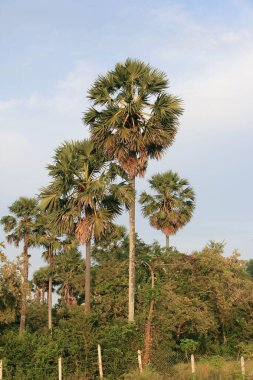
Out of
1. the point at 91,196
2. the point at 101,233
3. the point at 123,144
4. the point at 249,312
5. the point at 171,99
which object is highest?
the point at 171,99

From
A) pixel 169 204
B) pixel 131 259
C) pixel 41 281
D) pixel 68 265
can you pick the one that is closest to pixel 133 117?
pixel 131 259

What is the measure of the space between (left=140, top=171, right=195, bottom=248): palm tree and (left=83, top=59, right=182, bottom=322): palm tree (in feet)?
43.5

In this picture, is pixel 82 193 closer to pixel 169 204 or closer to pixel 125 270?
pixel 125 270

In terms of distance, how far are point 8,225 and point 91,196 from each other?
18.5 metres

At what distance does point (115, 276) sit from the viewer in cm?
2848

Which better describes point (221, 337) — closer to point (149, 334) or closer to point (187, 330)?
point (187, 330)

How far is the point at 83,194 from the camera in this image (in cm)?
2372

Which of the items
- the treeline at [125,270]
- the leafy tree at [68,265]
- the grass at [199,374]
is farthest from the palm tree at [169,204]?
the grass at [199,374]

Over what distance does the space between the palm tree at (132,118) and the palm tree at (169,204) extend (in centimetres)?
1325

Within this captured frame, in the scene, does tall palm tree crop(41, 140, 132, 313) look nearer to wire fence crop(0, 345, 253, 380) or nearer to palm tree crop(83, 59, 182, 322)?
palm tree crop(83, 59, 182, 322)

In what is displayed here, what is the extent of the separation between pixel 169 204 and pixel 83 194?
14.4 meters

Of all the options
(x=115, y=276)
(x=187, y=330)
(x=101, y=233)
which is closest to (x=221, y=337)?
(x=187, y=330)

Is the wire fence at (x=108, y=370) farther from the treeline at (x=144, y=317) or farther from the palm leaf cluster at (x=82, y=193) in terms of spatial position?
the palm leaf cluster at (x=82, y=193)

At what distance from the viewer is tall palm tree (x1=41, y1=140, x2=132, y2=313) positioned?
23.6 metres
